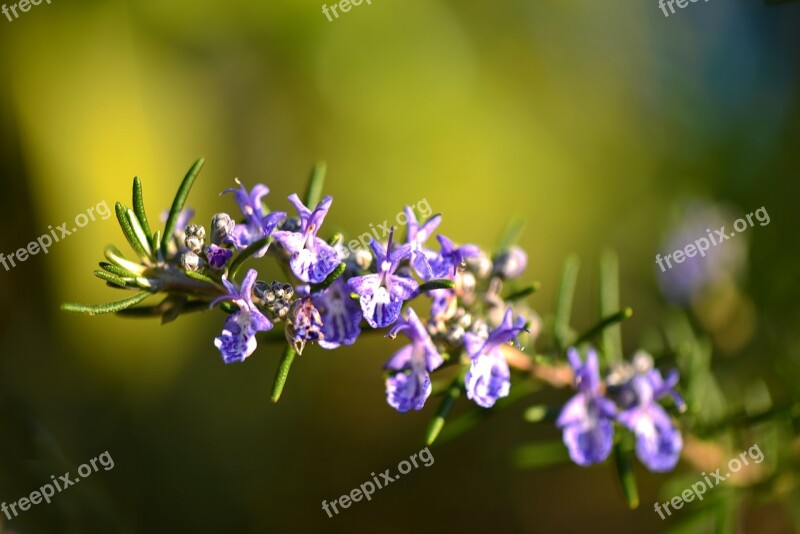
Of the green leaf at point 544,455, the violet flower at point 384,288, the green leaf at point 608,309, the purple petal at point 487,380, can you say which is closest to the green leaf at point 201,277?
the violet flower at point 384,288

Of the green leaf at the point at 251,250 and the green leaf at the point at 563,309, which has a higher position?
the green leaf at the point at 251,250

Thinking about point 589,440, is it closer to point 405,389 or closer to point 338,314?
point 405,389

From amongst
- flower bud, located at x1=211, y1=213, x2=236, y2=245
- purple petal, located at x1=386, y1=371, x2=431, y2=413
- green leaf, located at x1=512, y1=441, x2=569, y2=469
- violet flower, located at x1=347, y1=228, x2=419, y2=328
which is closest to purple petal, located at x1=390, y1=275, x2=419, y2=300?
violet flower, located at x1=347, y1=228, x2=419, y2=328

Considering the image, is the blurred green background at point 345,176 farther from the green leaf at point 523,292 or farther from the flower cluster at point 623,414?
the green leaf at point 523,292

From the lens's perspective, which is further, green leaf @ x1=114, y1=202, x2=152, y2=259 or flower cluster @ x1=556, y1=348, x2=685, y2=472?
flower cluster @ x1=556, y1=348, x2=685, y2=472

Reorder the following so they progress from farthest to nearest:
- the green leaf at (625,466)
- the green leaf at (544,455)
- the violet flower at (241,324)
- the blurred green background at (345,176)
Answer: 1. the blurred green background at (345,176)
2. the green leaf at (544,455)
3. the green leaf at (625,466)
4. the violet flower at (241,324)

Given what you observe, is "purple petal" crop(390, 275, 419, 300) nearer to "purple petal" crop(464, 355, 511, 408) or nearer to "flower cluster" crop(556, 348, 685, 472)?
"purple petal" crop(464, 355, 511, 408)
